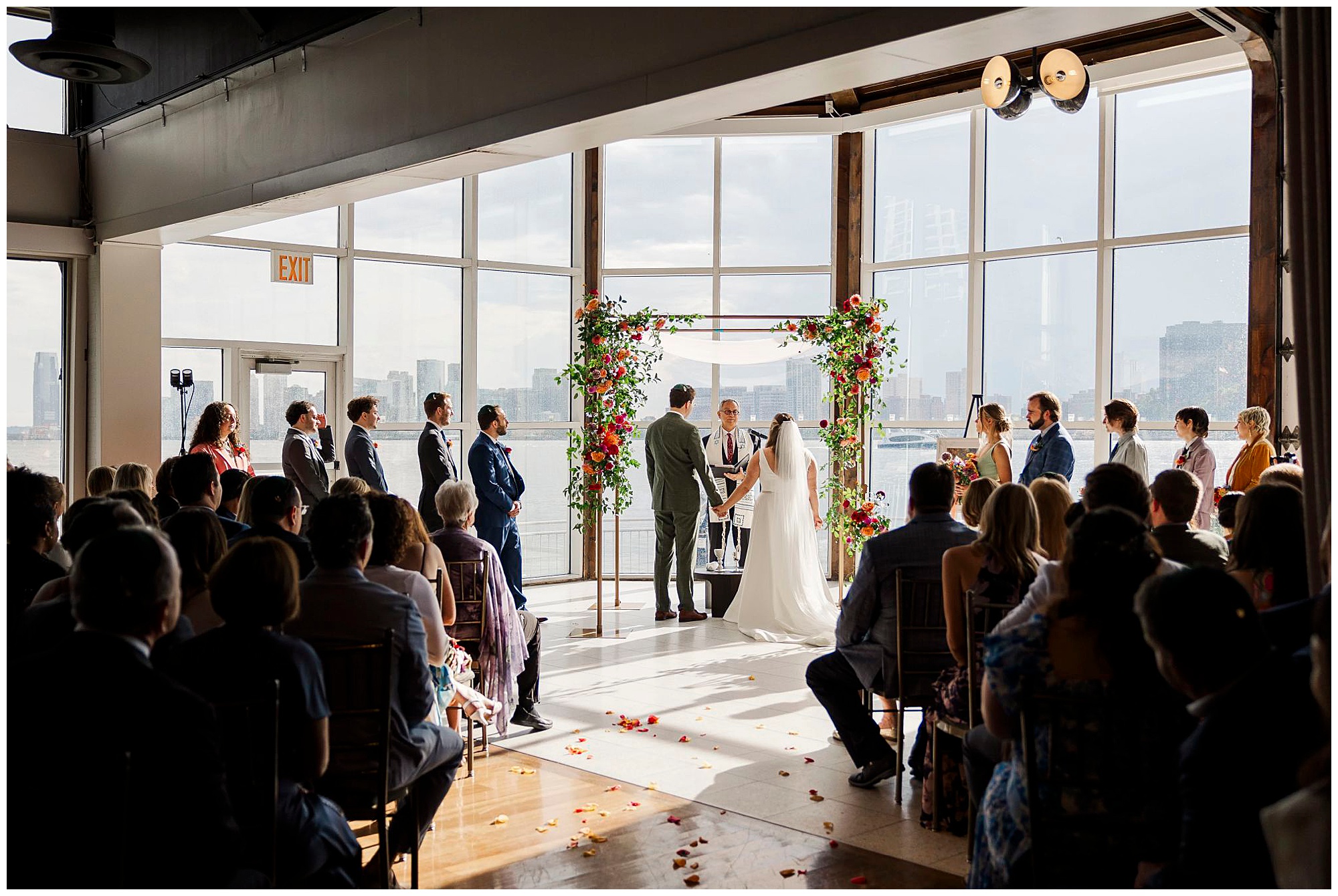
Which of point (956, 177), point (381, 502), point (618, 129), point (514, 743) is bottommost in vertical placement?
point (514, 743)

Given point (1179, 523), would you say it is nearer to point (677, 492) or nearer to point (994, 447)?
point (994, 447)

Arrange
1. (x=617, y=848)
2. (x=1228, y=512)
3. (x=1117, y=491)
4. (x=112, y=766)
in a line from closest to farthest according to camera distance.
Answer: (x=112, y=766) → (x=1117, y=491) → (x=617, y=848) → (x=1228, y=512)

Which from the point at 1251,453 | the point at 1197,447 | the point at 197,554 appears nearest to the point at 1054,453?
the point at 1197,447

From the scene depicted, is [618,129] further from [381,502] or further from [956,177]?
[956,177]

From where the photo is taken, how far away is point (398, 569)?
3924mm

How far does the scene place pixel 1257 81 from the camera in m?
8.26

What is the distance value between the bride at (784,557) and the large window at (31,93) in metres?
5.82

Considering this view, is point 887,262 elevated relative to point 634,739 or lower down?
elevated

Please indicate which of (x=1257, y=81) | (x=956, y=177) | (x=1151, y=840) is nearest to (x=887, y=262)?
(x=956, y=177)

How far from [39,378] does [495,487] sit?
348 cm

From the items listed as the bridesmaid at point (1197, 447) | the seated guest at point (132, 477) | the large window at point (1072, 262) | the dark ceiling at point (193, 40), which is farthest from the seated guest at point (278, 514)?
the large window at point (1072, 262)

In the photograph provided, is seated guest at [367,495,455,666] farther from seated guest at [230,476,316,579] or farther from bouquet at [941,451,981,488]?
bouquet at [941,451,981,488]

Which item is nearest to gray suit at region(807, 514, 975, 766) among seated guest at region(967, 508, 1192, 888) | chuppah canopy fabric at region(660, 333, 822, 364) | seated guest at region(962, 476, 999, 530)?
seated guest at region(962, 476, 999, 530)

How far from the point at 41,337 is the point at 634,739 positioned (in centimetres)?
566
